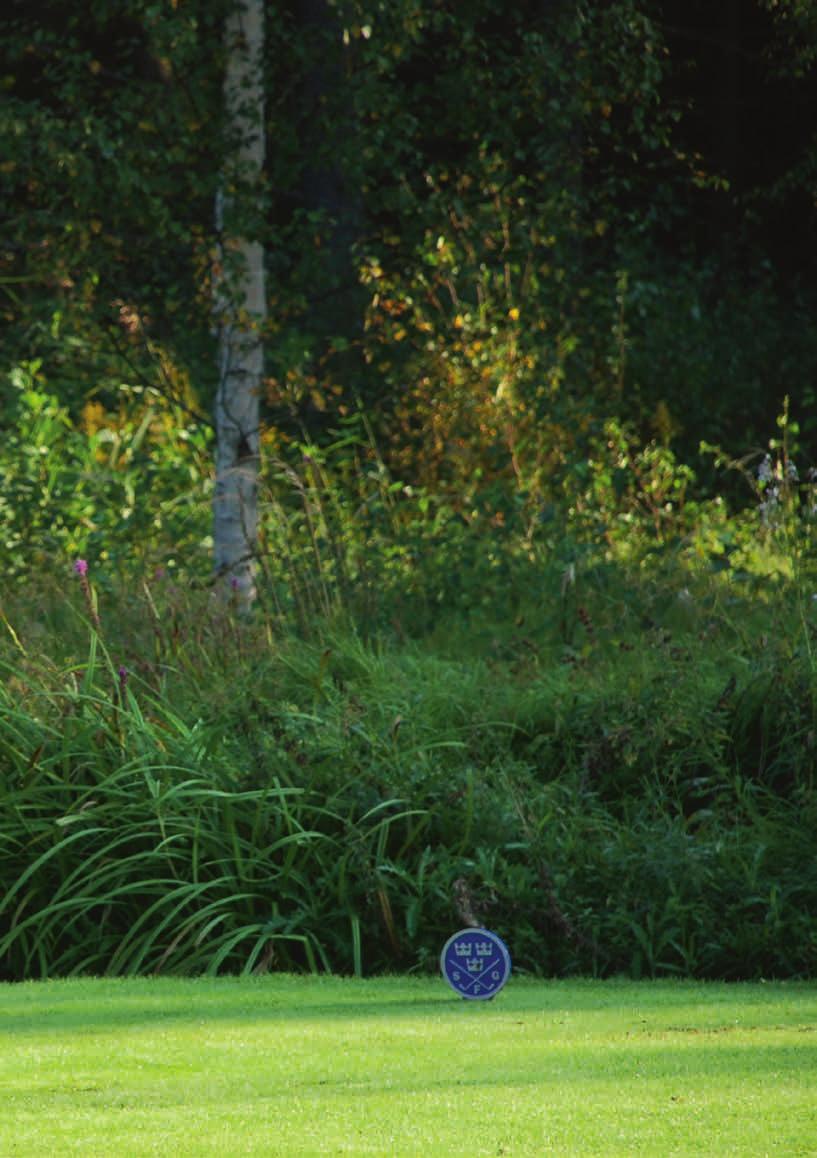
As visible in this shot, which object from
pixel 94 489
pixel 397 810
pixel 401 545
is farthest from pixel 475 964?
pixel 94 489

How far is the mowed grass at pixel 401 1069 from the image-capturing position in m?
3.95

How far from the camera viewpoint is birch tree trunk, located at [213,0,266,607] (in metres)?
11.6

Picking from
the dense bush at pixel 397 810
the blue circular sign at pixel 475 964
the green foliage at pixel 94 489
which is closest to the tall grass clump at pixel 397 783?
the dense bush at pixel 397 810

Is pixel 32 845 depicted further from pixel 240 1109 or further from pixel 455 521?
pixel 455 521

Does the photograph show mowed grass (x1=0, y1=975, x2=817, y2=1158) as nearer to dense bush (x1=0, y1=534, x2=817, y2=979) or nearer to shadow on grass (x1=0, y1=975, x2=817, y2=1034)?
shadow on grass (x1=0, y1=975, x2=817, y2=1034)

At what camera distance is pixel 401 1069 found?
4609mm

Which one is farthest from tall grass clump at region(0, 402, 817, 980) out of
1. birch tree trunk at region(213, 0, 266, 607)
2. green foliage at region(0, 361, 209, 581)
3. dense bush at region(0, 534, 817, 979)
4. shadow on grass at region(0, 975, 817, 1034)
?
green foliage at region(0, 361, 209, 581)

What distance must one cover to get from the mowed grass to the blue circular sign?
0.16 feet

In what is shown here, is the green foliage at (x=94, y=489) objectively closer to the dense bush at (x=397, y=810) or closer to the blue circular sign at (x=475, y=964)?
the dense bush at (x=397, y=810)

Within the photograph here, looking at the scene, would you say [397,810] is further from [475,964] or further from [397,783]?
[475,964]

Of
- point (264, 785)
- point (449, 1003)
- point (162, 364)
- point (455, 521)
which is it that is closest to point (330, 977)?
point (449, 1003)

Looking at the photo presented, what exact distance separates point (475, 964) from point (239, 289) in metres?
6.78

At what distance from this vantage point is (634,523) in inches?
488

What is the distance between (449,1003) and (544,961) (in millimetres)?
1071
